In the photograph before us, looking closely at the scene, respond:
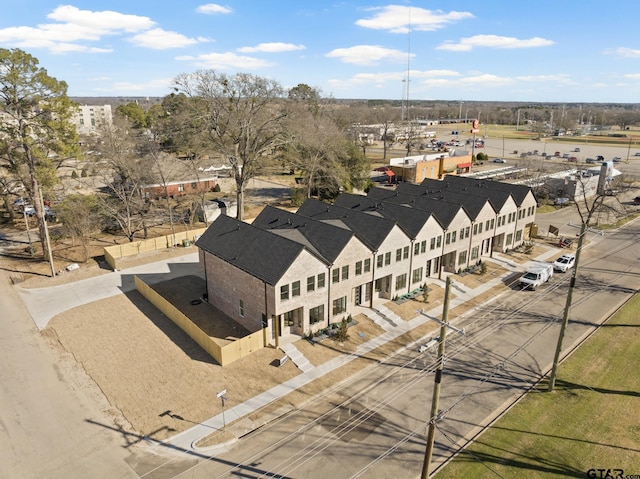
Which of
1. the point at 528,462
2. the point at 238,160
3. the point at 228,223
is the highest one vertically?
the point at 238,160

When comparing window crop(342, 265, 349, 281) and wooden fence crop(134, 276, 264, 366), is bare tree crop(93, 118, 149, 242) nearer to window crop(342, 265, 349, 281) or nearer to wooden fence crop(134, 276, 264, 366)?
wooden fence crop(134, 276, 264, 366)

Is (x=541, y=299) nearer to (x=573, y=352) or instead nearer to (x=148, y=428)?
(x=573, y=352)

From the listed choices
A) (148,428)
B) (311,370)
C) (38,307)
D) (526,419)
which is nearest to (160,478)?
(148,428)

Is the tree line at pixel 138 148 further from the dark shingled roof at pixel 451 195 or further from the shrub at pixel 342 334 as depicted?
the shrub at pixel 342 334

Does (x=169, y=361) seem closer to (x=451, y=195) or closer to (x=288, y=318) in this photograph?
(x=288, y=318)

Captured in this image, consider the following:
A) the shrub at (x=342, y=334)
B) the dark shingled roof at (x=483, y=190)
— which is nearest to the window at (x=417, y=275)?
the shrub at (x=342, y=334)

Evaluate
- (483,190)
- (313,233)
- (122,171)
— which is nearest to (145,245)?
(122,171)
